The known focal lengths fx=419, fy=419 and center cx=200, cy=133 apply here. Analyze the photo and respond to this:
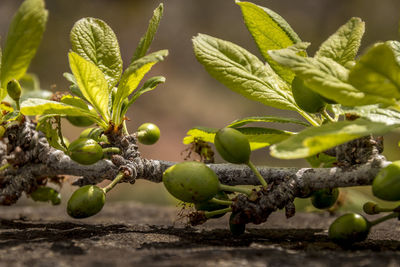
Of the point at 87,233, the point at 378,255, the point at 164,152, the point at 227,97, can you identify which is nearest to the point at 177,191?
the point at 87,233

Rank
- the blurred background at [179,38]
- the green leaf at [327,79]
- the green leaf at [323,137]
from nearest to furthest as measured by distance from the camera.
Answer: the green leaf at [323,137], the green leaf at [327,79], the blurred background at [179,38]

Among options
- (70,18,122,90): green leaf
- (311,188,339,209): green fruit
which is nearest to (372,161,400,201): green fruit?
(311,188,339,209): green fruit

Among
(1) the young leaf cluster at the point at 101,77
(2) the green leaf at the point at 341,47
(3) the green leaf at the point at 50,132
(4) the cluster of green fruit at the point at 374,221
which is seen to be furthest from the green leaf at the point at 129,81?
(4) the cluster of green fruit at the point at 374,221

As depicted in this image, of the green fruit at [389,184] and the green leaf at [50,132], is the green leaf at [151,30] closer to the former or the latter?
the green leaf at [50,132]

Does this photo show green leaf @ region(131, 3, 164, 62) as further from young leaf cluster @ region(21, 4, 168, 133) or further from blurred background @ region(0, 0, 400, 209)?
blurred background @ region(0, 0, 400, 209)

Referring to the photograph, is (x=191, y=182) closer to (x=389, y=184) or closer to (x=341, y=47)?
(x=389, y=184)

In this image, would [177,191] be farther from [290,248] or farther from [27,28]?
[27,28]
